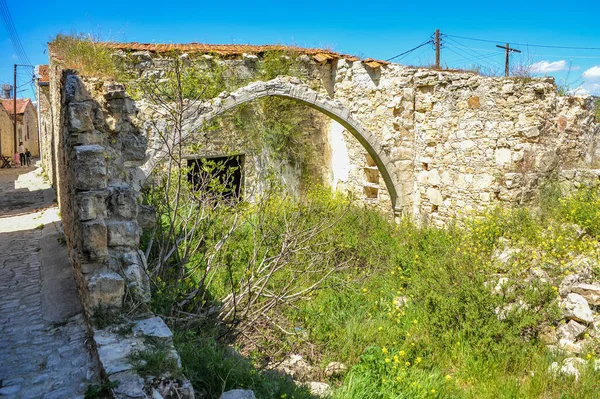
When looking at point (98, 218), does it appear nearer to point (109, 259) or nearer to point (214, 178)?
point (109, 259)

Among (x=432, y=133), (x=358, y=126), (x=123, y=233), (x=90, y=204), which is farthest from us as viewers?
(x=358, y=126)

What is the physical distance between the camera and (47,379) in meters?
2.99

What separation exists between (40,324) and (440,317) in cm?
384

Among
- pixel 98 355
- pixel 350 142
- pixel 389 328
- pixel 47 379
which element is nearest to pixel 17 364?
pixel 47 379

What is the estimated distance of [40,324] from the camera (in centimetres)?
378

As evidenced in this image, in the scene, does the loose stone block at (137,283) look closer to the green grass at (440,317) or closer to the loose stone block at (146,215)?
the green grass at (440,317)

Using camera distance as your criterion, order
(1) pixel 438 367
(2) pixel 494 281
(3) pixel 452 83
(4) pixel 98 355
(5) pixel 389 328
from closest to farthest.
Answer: (4) pixel 98 355
(1) pixel 438 367
(5) pixel 389 328
(2) pixel 494 281
(3) pixel 452 83

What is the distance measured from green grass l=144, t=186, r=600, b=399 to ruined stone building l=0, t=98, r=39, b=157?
25.0m

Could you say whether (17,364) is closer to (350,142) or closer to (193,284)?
(193,284)

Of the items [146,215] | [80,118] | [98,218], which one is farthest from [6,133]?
[98,218]

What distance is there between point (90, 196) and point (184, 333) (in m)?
1.39

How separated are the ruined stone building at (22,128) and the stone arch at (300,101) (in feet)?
77.7

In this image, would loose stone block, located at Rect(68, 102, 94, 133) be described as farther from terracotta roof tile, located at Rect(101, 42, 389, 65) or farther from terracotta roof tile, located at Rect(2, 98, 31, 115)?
terracotta roof tile, located at Rect(2, 98, 31, 115)

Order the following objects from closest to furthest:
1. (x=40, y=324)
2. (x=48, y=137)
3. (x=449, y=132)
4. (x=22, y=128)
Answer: (x=40, y=324) < (x=449, y=132) < (x=48, y=137) < (x=22, y=128)
